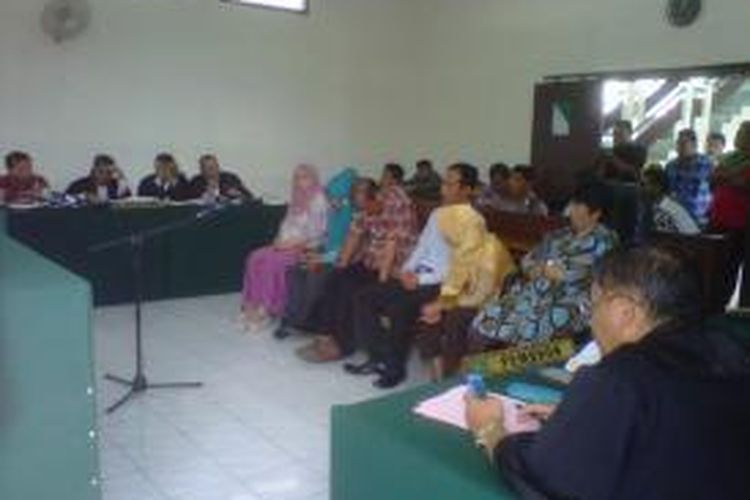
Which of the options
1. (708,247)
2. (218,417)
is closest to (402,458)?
(218,417)

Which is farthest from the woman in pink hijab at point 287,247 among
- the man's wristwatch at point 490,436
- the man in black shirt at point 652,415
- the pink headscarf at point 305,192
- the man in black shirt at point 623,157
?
the man in black shirt at point 652,415

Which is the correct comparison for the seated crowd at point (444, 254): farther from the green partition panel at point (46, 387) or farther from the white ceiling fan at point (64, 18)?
the green partition panel at point (46, 387)

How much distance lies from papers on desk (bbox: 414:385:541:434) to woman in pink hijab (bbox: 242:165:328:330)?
3405mm

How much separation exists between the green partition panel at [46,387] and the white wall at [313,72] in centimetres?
511

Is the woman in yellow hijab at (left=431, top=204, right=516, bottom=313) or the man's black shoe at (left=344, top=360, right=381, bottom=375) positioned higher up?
the woman in yellow hijab at (left=431, top=204, right=516, bottom=313)

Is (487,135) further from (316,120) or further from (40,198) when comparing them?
(40,198)

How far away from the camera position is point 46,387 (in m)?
2.01

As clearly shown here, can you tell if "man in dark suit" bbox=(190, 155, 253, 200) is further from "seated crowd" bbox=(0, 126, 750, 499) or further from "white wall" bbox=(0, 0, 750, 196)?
"white wall" bbox=(0, 0, 750, 196)

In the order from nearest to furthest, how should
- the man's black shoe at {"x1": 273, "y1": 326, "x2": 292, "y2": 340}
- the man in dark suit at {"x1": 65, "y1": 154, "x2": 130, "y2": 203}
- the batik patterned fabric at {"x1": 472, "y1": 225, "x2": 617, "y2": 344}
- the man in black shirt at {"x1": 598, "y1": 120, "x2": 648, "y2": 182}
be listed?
1. the batik patterned fabric at {"x1": 472, "y1": 225, "x2": 617, "y2": 344}
2. the man's black shoe at {"x1": 273, "y1": 326, "x2": 292, "y2": 340}
3. the man in black shirt at {"x1": 598, "y1": 120, "x2": 648, "y2": 182}
4. the man in dark suit at {"x1": 65, "y1": 154, "x2": 130, "y2": 203}

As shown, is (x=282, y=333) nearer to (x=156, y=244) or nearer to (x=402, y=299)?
(x=402, y=299)

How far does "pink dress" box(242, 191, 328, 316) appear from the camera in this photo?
5012 millimetres

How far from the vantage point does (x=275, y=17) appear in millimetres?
7766

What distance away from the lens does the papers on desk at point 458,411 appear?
5.09ft

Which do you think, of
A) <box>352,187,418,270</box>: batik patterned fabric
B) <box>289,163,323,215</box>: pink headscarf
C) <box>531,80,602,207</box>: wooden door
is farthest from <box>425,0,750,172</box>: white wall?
<box>352,187,418,270</box>: batik patterned fabric
